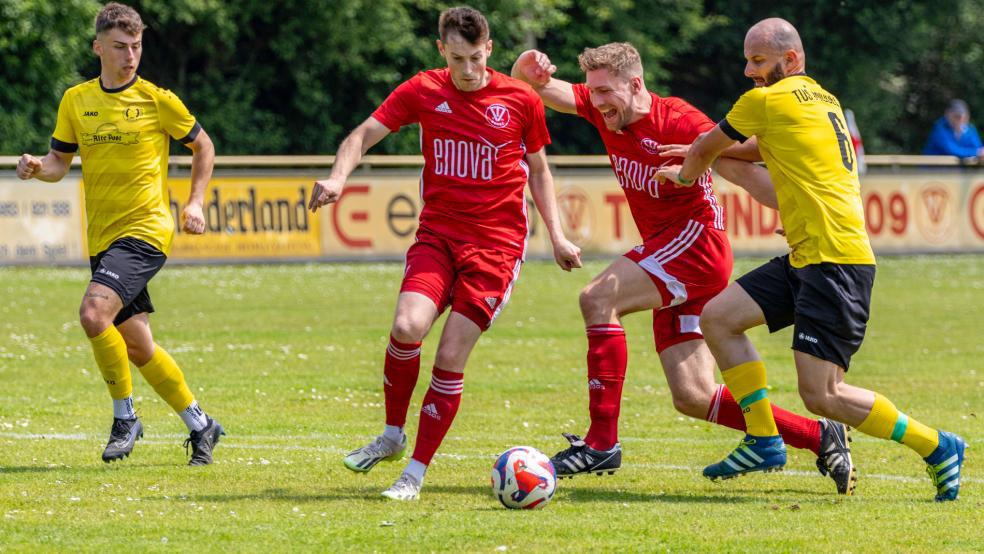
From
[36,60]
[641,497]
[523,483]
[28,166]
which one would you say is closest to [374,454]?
[523,483]

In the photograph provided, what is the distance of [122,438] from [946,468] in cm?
406

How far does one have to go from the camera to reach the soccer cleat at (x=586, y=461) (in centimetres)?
753

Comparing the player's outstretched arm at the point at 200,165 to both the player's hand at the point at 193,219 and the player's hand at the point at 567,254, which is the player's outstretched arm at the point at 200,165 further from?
the player's hand at the point at 567,254

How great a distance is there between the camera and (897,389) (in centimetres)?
1148

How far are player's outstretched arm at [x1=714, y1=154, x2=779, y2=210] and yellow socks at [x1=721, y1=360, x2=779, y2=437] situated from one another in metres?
0.78

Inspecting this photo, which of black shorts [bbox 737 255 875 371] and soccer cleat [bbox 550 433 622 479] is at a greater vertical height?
black shorts [bbox 737 255 875 371]

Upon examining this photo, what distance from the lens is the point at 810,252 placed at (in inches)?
268

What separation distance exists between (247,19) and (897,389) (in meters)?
22.0

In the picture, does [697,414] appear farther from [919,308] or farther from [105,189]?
[919,308]

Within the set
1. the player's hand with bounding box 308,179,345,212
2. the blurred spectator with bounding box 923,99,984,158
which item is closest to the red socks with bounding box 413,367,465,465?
the player's hand with bounding box 308,179,345,212

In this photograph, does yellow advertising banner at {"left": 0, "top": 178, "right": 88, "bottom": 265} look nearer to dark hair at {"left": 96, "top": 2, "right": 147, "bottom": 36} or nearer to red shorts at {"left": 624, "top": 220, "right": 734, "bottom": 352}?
dark hair at {"left": 96, "top": 2, "right": 147, "bottom": 36}

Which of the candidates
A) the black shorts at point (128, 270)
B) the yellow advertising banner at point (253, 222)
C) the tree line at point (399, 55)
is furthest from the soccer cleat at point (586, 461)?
the tree line at point (399, 55)

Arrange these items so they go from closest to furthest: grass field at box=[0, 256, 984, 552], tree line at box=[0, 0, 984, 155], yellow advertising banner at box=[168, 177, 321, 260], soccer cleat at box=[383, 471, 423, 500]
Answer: grass field at box=[0, 256, 984, 552] < soccer cleat at box=[383, 471, 423, 500] < yellow advertising banner at box=[168, 177, 321, 260] < tree line at box=[0, 0, 984, 155]

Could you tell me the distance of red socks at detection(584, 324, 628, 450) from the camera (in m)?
7.57
